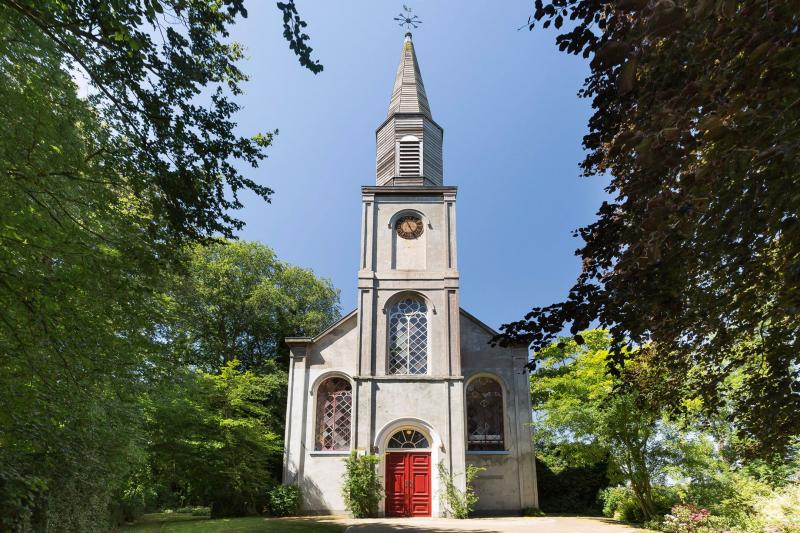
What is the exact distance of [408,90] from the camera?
79.4 ft

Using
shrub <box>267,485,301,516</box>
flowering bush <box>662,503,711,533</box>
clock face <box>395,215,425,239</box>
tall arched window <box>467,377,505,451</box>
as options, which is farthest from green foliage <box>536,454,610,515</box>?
clock face <box>395,215,425,239</box>

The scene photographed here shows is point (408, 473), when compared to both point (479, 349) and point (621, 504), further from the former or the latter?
point (621, 504)

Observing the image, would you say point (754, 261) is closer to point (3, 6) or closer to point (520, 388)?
point (3, 6)

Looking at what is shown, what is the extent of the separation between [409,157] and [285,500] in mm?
14389

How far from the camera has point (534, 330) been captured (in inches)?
211

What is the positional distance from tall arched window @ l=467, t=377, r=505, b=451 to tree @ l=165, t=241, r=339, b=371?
43.4 ft

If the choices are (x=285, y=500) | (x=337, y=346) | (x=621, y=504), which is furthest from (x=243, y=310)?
(x=621, y=504)

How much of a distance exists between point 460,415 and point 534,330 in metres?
13.2

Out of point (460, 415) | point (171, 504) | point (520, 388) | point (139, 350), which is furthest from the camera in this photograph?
point (171, 504)

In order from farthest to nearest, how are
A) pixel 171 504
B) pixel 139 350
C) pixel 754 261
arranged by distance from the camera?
pixel 171 504, pixel 139 350, pixel 754 261

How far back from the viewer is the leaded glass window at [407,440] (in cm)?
1795

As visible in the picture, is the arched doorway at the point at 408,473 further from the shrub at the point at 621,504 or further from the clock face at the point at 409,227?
the clock face at the point at 409,227

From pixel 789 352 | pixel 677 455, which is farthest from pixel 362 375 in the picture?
pixel 789 352

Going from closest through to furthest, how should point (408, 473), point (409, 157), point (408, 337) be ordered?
point (408, 473) < point (408, 337) < point (409, 157)
